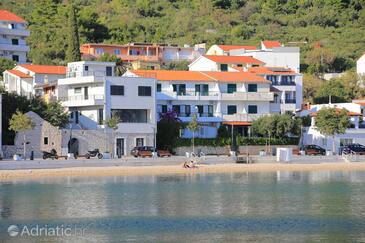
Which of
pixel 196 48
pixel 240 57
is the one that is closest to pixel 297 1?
pixel 196 48

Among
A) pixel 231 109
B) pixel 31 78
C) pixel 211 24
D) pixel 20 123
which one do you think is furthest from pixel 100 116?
pixel 211 24

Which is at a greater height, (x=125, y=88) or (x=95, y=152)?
(x=125, y=88)

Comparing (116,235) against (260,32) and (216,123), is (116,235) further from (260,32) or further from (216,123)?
(260,32)

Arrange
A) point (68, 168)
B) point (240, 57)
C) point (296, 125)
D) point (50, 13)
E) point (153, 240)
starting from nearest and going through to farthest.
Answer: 1. point (153, 240)
2. point (68, 168)
3. point (296, 125)
4. point (240, 57)
5. point (50, 13)

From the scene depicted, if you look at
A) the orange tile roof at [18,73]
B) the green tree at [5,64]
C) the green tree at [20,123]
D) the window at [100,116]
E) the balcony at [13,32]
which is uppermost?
the balcony at [13,32]

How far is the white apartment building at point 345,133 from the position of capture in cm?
8931

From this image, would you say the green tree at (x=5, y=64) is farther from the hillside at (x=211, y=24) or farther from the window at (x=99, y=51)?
the window at (x=99, y=51)

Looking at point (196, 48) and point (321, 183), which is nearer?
point (321, 183)

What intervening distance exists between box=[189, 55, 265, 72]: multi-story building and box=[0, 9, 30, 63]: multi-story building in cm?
2497

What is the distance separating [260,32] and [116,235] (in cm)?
11251

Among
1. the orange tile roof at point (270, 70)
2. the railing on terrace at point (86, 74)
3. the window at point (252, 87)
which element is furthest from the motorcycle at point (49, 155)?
the orange tile roof at point (270, 70)

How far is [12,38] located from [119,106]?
39.7m

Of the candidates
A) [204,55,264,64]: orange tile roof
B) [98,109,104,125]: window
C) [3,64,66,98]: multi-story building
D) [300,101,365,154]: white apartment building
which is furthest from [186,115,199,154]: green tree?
[204,55,264,64]: orange tile roof

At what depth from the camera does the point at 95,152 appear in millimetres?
78250
